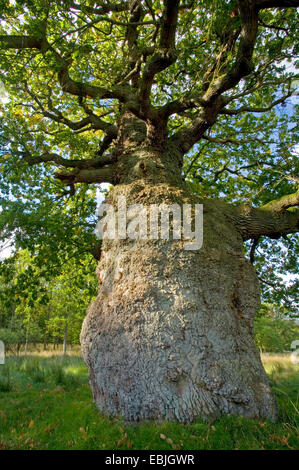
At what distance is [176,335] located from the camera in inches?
143

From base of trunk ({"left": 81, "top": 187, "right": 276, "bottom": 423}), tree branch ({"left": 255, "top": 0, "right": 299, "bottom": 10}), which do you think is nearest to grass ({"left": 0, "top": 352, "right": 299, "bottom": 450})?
base of trunk ({"left": 81, "top": 187, "right": 276, "bottom": 423})

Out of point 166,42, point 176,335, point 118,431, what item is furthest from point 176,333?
point 166,42

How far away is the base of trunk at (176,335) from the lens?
338cm

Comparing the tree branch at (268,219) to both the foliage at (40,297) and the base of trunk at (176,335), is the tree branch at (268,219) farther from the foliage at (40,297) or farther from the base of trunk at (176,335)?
the foliage at (40,297)

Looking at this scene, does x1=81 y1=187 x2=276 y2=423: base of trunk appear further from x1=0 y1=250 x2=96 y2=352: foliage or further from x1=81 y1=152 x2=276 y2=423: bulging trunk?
x1=0 y1=250 x2=96 y2=352: foliage

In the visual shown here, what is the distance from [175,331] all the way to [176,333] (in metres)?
0.03

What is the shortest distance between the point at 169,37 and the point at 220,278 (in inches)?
168

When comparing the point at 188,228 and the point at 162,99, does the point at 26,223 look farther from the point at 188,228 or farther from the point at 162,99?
the point at 162,99

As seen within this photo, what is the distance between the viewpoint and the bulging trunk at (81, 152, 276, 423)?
11.1 feet

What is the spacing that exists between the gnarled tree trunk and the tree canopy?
6.57 feet

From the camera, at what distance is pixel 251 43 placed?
13.9 feet

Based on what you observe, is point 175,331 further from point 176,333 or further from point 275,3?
point 275,3
